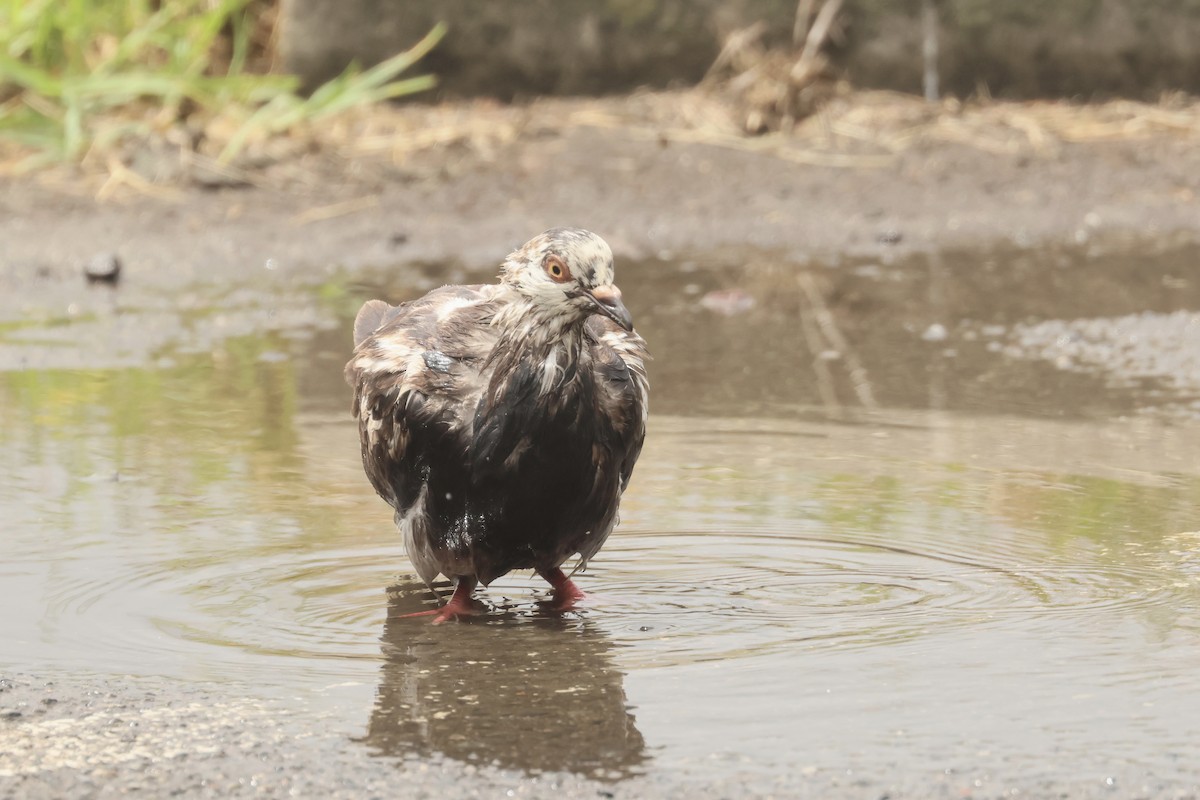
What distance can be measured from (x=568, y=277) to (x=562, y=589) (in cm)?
82

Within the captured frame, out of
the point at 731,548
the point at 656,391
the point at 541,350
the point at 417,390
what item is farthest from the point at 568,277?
the point at 656,391

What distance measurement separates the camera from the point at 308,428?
638 cm

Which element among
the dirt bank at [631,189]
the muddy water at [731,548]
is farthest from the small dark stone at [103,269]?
the muddy water at [731,548]

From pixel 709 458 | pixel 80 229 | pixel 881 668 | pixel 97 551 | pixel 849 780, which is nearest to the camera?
pixel 849 780

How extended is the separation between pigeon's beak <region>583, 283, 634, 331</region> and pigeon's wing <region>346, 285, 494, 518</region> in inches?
16.5

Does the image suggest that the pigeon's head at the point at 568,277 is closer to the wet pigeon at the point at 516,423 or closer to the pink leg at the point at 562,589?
the wet pigeon at the point at 516,423

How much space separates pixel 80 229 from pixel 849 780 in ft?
23.6

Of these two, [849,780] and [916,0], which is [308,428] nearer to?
[849,780]

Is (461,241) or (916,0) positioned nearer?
(461,241)

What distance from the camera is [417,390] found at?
460cm

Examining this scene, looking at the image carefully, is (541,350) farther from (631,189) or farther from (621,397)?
(631,189)

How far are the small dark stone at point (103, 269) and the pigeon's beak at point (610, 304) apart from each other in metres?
4.93

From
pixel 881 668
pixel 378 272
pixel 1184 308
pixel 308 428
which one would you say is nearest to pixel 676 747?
pixel 881 668

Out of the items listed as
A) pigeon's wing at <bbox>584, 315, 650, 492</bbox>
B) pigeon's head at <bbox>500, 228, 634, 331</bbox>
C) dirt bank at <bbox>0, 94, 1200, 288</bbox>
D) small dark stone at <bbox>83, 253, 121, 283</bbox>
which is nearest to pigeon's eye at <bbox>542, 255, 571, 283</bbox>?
pigeon's head at <bbox>500, 228, 634, 331</bbox>
